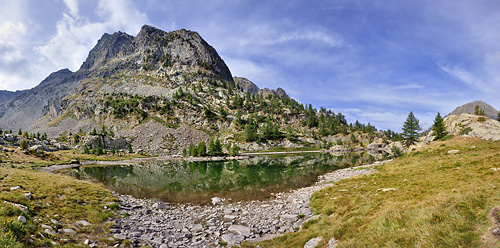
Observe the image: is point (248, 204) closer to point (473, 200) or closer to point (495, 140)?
point (473, 200)

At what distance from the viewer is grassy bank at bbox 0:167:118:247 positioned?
1013 cm

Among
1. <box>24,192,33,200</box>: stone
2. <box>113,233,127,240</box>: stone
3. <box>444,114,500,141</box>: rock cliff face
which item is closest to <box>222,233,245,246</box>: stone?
<box>113,233,127,240</box>: stone

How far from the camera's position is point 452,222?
863 cm

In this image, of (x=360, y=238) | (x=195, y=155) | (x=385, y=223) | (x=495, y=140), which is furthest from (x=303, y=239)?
(x=195, y=155)

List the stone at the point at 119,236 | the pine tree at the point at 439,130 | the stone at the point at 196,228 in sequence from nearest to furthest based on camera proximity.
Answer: the stone at the point at 119,236
the stone at the point at 196,228
the pine tree at the point at 439,130

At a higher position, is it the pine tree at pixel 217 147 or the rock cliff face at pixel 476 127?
the rock cliff face at pixel 476 127

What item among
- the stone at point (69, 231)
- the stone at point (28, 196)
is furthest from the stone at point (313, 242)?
the stone at point (28, 196)

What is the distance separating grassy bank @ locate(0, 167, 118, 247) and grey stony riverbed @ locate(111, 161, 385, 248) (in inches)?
71.5

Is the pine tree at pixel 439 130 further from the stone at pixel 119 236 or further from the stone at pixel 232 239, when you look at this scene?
the stone at pixel 119 236

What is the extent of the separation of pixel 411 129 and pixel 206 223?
100 metres

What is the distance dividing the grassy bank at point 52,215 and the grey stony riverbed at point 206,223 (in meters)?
1.82

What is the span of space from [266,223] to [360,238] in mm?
10253

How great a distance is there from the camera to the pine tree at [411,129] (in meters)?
84.6

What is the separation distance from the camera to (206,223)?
66.2 feet
